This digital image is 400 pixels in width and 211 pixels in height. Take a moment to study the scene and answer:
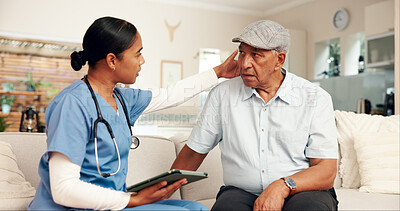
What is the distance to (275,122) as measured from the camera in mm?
1832

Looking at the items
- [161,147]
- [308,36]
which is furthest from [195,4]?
[161,147]

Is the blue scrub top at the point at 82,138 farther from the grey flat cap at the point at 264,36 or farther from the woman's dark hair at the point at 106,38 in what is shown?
the grey flat cap at the point at 264,36

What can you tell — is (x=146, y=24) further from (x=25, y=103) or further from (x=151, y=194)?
(x=151, y=194)

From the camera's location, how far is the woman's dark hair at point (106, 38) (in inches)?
54.6

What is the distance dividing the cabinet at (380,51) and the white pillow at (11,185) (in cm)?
441

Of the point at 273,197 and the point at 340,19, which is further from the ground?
the point at 340,19

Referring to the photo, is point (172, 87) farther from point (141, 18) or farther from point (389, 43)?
point (141, 18)

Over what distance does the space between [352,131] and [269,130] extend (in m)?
0.89

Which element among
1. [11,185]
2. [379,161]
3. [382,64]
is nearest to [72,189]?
[11,185]

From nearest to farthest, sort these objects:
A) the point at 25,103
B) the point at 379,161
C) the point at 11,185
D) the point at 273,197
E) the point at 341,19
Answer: the point at 273,197
the point at 11,185
the point at 379,161
the point at 341,19
the point at 25,103

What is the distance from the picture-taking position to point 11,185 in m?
1.75

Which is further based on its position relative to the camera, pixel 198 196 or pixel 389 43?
pixel 389 43

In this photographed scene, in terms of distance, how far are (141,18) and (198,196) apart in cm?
505

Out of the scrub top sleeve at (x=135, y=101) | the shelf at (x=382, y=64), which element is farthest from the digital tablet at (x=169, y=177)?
the shelf at (x=382, y=64)
